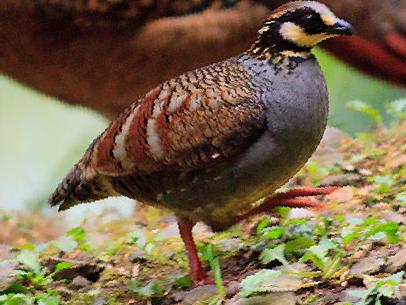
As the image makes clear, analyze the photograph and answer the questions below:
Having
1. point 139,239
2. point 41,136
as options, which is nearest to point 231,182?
point 139,239

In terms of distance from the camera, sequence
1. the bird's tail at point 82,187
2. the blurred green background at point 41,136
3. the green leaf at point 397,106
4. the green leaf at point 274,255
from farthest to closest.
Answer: the blurred green background at point 41,136
the green leaf at point 397,106
the bird's tail at point 82,187
the green leaf at point 274,255

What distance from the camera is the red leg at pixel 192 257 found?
84.5 inches

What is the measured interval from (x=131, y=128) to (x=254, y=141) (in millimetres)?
340

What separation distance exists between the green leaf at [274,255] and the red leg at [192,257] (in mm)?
166

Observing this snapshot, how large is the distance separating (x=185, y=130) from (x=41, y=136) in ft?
11.9

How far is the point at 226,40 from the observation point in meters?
3.36

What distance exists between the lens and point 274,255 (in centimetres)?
212

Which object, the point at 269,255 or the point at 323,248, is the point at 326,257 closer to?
the point at 323,248

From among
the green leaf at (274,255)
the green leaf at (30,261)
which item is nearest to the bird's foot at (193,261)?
the green leaf at (274,255)

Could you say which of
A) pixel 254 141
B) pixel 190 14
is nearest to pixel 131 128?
pixel 254 141

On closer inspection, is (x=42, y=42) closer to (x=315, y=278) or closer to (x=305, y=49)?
(x=305, y=49)

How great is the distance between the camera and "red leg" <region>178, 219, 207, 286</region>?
2146mm

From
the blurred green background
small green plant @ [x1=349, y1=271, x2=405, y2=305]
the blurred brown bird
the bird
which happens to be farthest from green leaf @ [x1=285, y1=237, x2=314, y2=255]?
the blurred green background

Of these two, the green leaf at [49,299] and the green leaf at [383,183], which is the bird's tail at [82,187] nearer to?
the green leaf at [49,299]
